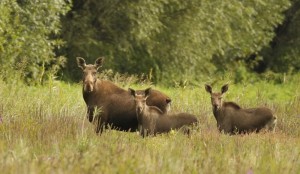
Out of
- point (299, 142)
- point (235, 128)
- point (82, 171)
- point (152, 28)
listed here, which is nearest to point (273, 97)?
point (152, 28)

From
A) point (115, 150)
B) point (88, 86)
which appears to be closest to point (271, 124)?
point (88, 86)

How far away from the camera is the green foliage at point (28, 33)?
22625 mm

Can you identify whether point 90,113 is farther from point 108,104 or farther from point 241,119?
point 241,119

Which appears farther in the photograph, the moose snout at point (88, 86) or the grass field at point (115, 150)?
the moose snout at point (88, 86)

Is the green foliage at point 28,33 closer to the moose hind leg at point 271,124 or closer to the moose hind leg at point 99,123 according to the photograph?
the moose hind leg at point 99,123

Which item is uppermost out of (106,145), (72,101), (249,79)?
(106,145)

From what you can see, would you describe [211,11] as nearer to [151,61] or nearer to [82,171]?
[151,61]

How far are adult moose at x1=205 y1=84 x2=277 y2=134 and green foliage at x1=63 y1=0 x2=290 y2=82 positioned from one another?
16.3 meters

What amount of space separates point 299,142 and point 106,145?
3481 mm

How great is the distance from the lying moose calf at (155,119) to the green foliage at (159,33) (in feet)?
57.8

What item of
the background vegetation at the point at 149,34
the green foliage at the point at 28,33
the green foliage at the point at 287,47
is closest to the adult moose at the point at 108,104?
the green foliage at the point at 28,33

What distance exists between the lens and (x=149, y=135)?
1159cm

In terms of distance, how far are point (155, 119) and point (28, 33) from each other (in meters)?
13.2

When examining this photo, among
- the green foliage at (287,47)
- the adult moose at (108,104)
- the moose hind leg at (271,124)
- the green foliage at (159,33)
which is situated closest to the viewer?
the adult moose at (108,104)
